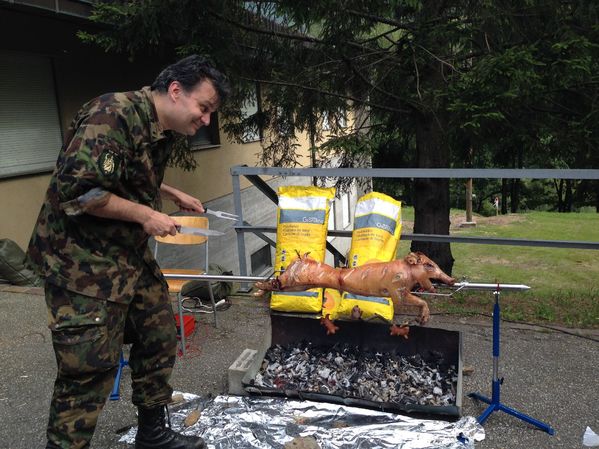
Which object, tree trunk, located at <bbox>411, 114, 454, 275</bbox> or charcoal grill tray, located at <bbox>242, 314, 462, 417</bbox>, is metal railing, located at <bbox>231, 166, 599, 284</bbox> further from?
tree trunk, located at <bbox>411, 114, 454, 275</bbox>

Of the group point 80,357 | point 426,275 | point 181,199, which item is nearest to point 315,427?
point 426,275

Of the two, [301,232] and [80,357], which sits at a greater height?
[301,232]

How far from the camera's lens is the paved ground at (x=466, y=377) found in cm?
291

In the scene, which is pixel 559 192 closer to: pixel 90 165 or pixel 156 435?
pixel 156 435

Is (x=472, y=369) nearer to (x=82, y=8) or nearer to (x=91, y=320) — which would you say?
(x=91, y=320)

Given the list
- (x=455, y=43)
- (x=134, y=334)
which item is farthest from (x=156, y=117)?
(x=455, y=43)

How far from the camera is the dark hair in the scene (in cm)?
219

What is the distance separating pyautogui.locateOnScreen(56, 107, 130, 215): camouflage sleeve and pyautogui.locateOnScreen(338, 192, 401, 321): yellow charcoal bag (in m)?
2.34

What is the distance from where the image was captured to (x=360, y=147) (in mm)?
5363

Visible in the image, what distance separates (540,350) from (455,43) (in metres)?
3.05

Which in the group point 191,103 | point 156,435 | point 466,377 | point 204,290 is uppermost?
point 191,103

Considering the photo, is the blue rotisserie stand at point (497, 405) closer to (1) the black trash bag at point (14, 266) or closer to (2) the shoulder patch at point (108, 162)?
(2) the shoulder patch at point (108, 162)

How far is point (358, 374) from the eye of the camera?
328cm

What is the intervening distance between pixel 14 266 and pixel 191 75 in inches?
186
